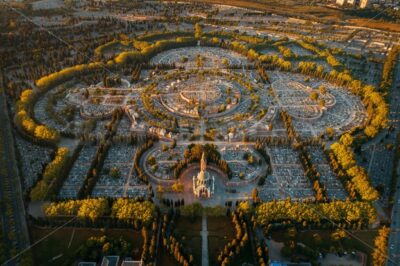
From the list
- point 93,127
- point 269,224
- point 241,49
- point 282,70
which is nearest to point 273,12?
point 241,49

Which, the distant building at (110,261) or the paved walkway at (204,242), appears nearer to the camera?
the distant building at (110,261)

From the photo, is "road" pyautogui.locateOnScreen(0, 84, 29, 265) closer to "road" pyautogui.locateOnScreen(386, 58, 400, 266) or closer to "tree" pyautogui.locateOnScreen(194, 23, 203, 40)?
"road" pyautogui.locateOnScreen(386, 58, 400, 266)

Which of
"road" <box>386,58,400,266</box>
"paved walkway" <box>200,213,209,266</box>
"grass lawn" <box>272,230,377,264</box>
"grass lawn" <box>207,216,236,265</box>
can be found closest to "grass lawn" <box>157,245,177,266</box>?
"paved walkway" <box>200,213,209,266</box>

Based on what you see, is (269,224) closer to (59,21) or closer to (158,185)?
(158,185)

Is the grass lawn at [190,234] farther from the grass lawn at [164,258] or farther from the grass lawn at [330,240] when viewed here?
the grass lawn at [330,240]

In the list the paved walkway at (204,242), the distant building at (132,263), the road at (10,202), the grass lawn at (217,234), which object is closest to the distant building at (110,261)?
the distant building at (132,263)
